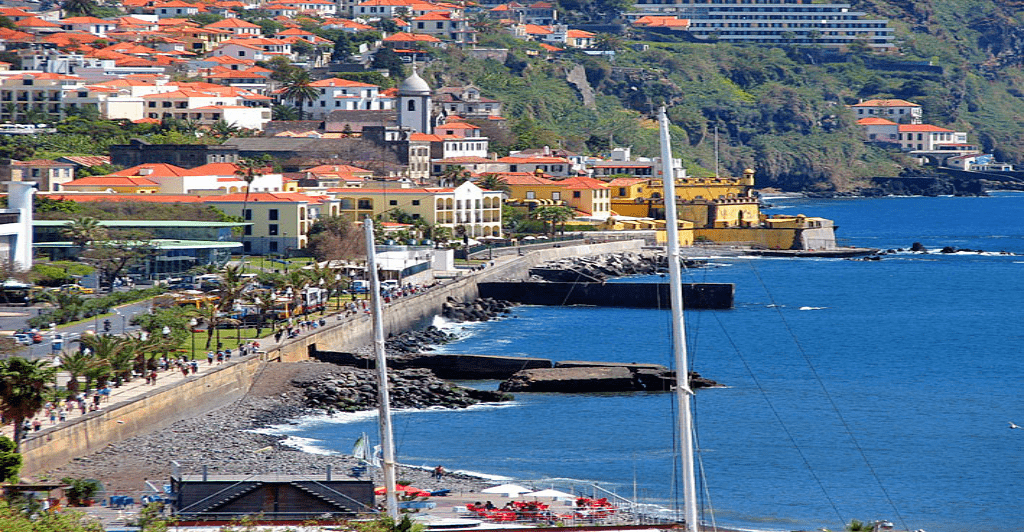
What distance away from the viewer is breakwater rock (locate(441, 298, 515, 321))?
7031 centimetres

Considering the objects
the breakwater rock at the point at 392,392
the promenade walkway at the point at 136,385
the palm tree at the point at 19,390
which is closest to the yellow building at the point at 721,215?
the promenade walkway at the point at 136,385

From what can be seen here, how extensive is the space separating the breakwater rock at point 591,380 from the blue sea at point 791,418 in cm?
82

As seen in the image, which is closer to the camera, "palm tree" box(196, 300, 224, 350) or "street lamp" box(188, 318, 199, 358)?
"street lamp" box(188, 318, 199, 358)

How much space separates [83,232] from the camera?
66.3 metres

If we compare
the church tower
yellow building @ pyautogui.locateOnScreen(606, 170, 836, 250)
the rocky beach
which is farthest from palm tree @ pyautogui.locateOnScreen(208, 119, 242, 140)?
the rocky beach

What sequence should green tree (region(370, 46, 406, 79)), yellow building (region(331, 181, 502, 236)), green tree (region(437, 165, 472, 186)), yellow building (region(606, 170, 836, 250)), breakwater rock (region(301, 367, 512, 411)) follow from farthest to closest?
green tree (region(370, 46, 406, 79)), yellow building (region(606, 170, 836, 250)), green tree (region(437, 165, 472, 186)), yellow building (region(331, 181, 502, 236)), breakwater rock (region(301, 367, 512, 411))

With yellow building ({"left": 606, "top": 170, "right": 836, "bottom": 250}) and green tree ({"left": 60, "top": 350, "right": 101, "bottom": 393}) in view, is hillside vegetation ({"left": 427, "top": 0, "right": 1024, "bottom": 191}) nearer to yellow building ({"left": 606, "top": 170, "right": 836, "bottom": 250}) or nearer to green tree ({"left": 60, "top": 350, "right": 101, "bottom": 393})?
yellow building ({"left": 606, "top": 170, "right": 836, "bottom": 250})

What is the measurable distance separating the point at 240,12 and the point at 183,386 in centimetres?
13171

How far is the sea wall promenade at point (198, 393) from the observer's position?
114 feet

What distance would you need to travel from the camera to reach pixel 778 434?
44.8m

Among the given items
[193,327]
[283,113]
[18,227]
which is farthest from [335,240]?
[283,113]

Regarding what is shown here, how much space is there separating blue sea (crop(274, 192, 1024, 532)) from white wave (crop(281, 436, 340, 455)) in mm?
321

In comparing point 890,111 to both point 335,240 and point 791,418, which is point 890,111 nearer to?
point 335,240

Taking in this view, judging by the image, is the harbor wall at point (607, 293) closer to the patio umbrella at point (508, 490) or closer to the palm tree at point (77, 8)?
the patio umbrella at point (508, 490)
